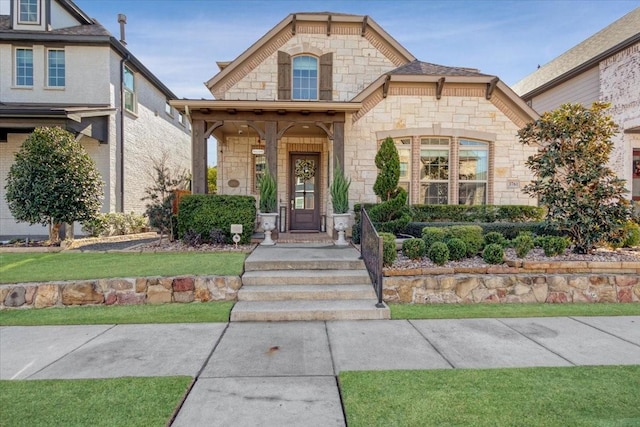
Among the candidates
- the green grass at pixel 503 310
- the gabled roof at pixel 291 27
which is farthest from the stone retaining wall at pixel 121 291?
the gabled roof at pixel 291 27

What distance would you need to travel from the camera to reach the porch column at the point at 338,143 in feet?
29.7

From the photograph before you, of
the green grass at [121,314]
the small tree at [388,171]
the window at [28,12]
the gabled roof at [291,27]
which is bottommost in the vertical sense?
the green grass at [121,314]

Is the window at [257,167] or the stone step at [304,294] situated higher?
the window at [257,167]

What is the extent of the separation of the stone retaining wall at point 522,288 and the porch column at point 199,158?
5609 millimetres

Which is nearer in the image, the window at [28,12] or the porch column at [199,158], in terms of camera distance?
the porch column at [199,158]

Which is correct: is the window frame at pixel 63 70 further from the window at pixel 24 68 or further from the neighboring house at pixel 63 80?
the window at pixel 24 68

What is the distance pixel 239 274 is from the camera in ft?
18.6

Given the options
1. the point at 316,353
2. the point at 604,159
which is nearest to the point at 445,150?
the point at 604,159

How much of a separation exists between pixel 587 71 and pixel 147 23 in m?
17.7

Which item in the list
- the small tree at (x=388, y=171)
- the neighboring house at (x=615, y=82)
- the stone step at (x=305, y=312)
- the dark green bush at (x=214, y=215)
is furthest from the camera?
the neighboring house at (x=615, y=82)

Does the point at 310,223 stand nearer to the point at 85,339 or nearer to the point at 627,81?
the point at 85,339

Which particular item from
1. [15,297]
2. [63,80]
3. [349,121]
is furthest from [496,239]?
[63,80]

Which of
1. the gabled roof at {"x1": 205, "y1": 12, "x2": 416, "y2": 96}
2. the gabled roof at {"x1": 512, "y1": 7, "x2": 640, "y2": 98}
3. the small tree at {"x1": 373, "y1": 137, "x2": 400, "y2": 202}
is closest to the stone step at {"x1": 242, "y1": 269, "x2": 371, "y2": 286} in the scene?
the small tree at {"x1": 373, "y1": 137, "x2": 400, "y2": 202}

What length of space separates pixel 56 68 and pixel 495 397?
15.2 meters
